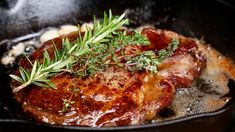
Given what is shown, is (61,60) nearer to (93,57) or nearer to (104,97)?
(93,57)

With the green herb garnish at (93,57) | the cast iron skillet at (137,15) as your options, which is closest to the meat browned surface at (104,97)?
the green herb garnish at (93,57)

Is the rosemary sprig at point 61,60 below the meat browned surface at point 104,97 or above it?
above

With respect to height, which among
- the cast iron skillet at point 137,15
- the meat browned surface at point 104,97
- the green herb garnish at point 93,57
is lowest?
the meat browned surface at point 104,97

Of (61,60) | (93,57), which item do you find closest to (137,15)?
(93,57)

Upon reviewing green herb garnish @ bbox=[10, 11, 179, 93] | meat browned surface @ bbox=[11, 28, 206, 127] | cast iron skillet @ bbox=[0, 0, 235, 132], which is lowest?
meat browned surface @ bbox=[11, 28, 206, 127]

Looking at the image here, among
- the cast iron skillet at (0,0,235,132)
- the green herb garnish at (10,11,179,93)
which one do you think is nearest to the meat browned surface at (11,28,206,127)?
the green herb garnish at (10,11,179,93)

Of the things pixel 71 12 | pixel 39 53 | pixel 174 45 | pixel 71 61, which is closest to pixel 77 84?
pixel 71 61

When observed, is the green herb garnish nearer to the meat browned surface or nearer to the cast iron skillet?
the meat browned surface

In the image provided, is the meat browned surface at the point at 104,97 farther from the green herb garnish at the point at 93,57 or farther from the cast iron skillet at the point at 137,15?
the cast iron skillet at the point at 137,15
